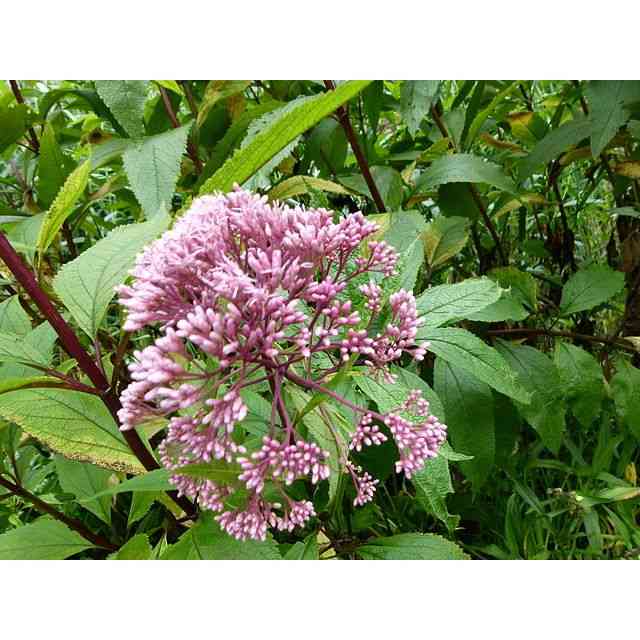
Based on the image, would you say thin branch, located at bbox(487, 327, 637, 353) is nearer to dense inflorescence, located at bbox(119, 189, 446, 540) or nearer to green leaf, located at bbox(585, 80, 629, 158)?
green leaf, located at bbox(585, 80, 629, 158)

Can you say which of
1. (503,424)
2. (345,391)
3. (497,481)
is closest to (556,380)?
Result: (503,424)

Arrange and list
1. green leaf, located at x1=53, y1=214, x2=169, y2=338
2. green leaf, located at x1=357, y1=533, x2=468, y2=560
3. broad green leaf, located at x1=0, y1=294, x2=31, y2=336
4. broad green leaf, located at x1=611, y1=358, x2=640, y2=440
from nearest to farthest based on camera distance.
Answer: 1. green leaf, located at x1=53, y1=214, x2=169, y2=338
2. green leaf, located at x1=357, y1=533, x2=468, y2=560
3. broad green leaf, located at x1=0, y1=294, x2=31, y2=336
4. broad green leaf, located at x1=611, y1=358, x2=640, y2=440

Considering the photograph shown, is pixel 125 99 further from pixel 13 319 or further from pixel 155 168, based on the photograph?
pixel 13 319

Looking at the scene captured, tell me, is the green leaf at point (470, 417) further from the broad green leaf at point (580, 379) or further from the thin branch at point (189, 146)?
the thin branch at point (189, 146)

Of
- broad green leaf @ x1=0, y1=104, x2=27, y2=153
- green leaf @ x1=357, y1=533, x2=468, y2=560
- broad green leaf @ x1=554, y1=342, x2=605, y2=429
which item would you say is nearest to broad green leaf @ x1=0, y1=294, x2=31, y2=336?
A: broad green leaf @ x1=0, y1=104, x2=27, y2=153

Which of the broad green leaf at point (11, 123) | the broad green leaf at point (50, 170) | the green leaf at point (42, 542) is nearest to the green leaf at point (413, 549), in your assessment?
the green leaf at point (42, 542)

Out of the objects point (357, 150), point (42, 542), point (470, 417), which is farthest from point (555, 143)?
point (42, 542)

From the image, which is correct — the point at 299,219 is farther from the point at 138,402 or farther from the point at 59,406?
the point at 59,406
